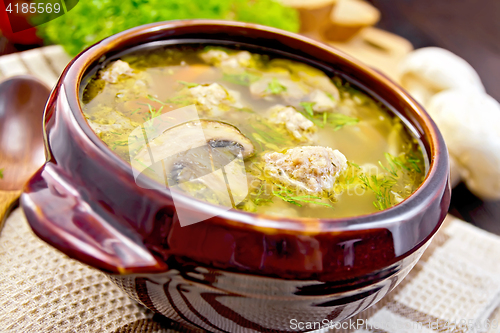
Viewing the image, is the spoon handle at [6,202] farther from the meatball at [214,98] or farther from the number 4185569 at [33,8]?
the number 4185569 at [33,8]

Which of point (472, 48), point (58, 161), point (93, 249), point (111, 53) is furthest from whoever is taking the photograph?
point (472, 48)

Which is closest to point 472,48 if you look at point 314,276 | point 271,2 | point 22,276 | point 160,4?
point 271,2

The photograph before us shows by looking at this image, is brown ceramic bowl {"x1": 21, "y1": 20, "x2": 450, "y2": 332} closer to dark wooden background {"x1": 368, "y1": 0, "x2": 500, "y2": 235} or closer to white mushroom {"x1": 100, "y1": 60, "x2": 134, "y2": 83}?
white mushroom {"x1": 100, "y1": 60, "x2": 134, "y2": 83}

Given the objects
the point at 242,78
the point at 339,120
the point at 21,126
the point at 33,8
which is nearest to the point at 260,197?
the point at 339,120

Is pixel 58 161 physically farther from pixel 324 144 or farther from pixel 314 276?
pixel 324 144

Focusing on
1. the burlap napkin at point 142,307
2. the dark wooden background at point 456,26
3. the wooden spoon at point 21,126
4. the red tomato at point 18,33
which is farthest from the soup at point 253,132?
the dark wooden background at point 456,26

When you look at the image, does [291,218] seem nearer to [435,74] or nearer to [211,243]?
[211,243]

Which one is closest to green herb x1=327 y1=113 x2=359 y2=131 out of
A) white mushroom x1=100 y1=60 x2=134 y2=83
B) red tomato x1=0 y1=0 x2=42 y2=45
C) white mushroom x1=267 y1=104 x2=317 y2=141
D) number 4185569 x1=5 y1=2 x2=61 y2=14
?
white mushroom x1=267 y1=104 x2=317 y2=141
